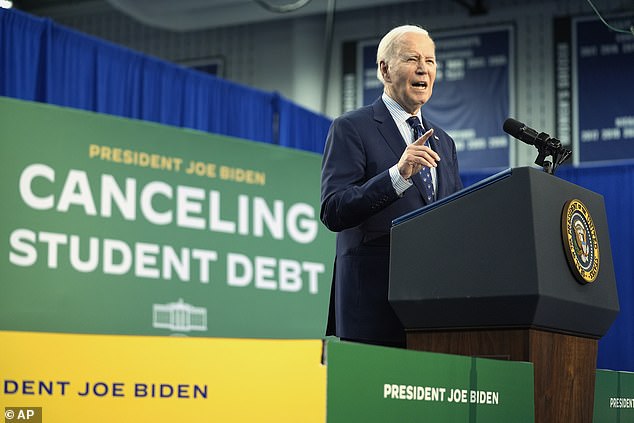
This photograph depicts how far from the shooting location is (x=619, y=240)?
8750mm

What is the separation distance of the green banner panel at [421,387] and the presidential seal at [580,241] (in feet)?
0.85

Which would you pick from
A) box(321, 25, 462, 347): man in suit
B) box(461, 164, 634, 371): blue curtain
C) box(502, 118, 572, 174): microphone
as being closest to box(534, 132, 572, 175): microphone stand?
box(502, 118, 572, 174): microphone

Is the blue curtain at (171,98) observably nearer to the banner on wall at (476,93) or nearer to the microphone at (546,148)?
the banner on wall at (476,93)

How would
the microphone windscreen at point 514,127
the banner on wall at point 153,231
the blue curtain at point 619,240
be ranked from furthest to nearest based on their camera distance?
the blue curtain at point 619,240 → the banner on wall at point 153,231 → the microphone windscreen at point 514,127

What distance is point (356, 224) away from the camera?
2.10m

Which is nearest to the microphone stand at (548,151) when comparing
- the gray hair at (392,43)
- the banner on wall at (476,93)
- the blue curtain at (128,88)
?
the gray hair at (392,43)

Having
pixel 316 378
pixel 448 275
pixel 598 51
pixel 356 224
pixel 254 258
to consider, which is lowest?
pixel 316 378

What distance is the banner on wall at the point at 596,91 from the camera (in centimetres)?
945

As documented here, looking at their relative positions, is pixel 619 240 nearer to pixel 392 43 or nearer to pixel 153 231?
pixel 153 231

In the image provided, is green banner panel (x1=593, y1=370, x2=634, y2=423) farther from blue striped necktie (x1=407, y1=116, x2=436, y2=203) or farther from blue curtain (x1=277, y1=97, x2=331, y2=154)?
blue curtain (x1=277, y1=97, x2=331, y2=154)

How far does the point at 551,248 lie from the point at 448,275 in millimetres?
208

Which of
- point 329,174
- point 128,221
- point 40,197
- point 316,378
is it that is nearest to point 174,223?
point 128,221

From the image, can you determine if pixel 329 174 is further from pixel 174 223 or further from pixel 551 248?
pixel 174 223

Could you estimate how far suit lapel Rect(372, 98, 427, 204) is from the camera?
2211 mm
